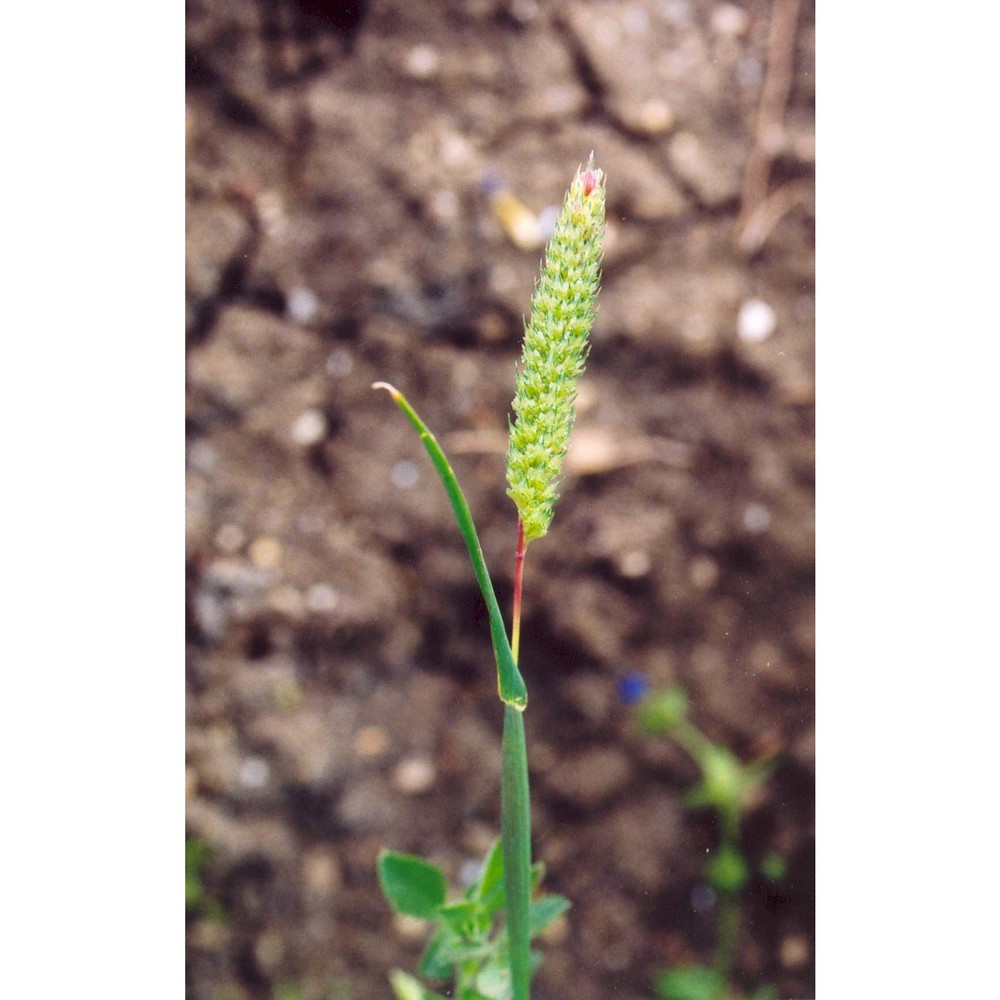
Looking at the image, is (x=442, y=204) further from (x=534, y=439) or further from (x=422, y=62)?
(x=534, y=439)

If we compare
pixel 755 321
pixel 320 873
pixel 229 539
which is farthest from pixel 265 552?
pixel 755 321

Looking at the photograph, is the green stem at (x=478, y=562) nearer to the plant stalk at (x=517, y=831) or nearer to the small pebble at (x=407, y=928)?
the plant stalk at (x=517, y=831)

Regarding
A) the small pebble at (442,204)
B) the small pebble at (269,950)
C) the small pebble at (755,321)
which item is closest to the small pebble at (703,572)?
the small pebble at (755,321)

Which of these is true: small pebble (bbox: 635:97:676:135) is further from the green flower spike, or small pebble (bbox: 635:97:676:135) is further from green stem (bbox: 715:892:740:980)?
green stem (bbox: 715:892:740:980)

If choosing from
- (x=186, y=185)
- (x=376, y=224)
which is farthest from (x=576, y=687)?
(x=186, y=185)
